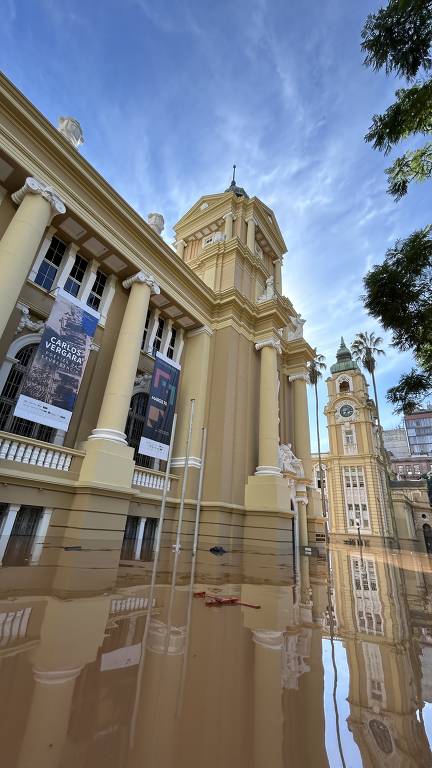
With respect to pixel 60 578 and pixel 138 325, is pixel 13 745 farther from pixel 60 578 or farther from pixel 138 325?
pixel 138 325

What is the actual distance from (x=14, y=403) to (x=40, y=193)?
577cm

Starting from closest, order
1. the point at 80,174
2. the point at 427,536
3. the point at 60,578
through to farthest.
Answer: the point at 60,578 < the point at 80,174 < the point at 427,536

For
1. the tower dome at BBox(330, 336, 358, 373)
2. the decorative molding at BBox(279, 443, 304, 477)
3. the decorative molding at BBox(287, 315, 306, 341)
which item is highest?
the tower dome at BBox(330, 336, 358, 373)

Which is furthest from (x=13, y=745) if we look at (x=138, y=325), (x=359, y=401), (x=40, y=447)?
(x=359, y=401)

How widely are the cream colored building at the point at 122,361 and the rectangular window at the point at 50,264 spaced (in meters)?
0.05

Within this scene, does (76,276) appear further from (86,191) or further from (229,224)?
(229,224)

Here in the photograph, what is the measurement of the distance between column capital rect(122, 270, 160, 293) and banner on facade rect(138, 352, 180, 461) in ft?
8.03

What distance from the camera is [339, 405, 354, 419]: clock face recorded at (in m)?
45.2

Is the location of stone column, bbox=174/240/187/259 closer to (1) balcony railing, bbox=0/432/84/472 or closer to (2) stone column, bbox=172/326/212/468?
(2) stone column, bbox=172/326/212/468

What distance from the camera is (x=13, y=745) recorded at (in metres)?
1.63

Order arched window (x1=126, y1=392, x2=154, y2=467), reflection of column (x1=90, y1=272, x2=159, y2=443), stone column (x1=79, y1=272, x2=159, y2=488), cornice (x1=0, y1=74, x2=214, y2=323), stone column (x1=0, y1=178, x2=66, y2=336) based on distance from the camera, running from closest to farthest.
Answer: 1. stone column (x1=0, y1=178, x2=66, y2=336)
2. stone column (x1=79, y1=272, x2=159, y2=488)
3. cornice (x1=0, y1=74, x2=214, y2=323)
4. reflection of column (x1=90, y1=272, x2=159, y2=443)
5. arched window (x1=126, y1=392, x2=154, y2=467)

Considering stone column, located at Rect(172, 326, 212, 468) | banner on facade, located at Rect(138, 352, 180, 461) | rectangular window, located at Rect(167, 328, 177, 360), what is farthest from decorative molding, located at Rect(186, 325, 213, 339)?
banner on facade, located at Rect(138, 352, 180, 461)

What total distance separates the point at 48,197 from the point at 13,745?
35.2ft

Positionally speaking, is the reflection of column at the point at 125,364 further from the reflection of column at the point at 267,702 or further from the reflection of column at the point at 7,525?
the reflection of column at the point at 267,702
